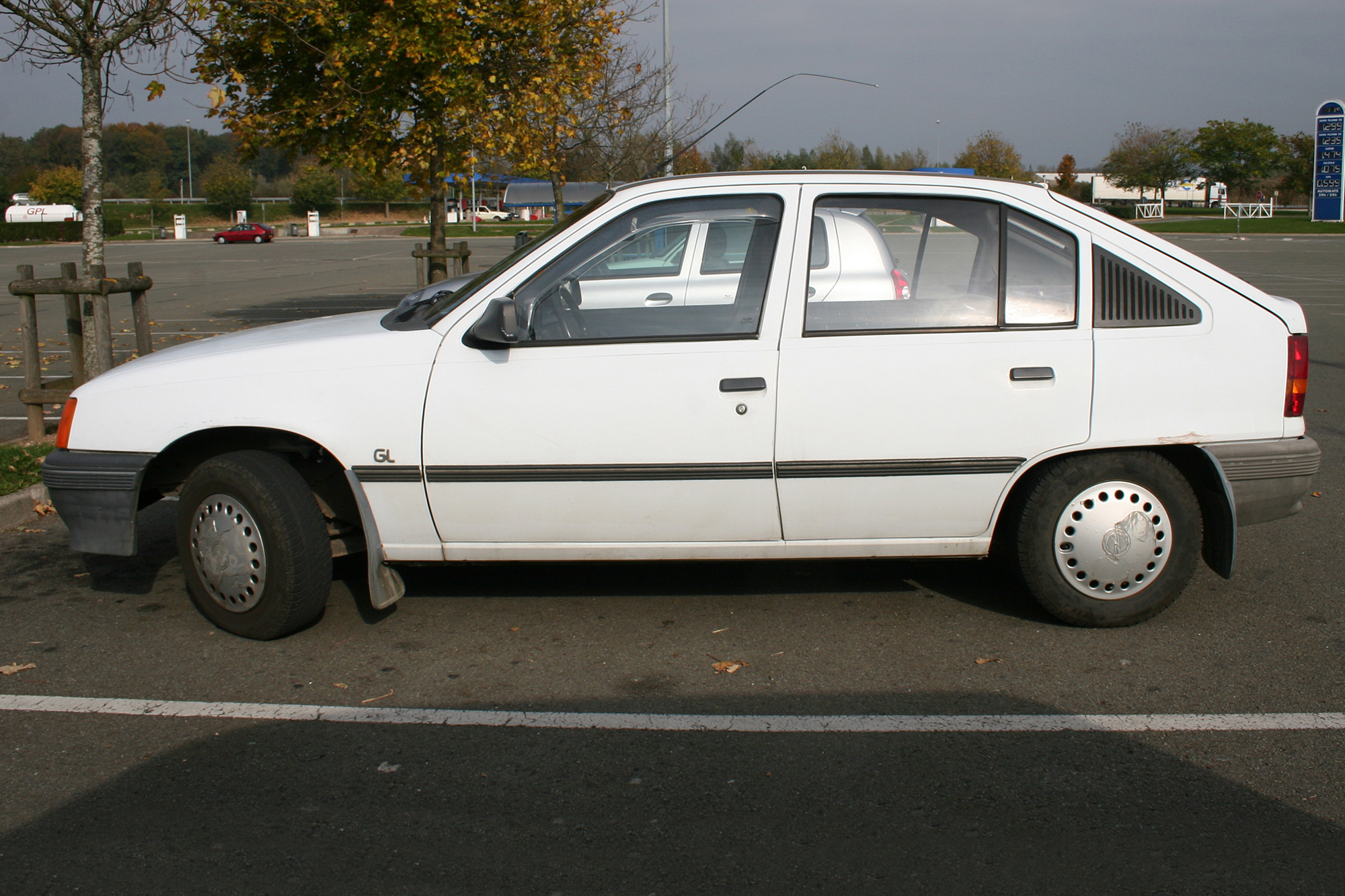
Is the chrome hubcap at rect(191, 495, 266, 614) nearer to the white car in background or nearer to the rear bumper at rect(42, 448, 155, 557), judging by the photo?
the rear bumper at rect(42, 448, 155, 557)

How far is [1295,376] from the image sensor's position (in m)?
4.36

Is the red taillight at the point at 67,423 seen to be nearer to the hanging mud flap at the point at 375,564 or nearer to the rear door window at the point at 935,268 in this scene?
the hanging mud flap at the point at 375,564

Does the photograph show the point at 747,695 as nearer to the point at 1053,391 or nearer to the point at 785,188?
the point at 1053,391

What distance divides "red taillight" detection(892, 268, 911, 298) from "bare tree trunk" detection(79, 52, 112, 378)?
6461 millimetres

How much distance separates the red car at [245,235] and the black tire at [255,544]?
57.5m

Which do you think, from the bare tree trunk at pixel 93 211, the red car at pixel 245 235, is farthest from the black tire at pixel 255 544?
the red car at pixel 245 235

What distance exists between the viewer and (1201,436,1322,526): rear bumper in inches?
171

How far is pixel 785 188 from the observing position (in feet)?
14.4

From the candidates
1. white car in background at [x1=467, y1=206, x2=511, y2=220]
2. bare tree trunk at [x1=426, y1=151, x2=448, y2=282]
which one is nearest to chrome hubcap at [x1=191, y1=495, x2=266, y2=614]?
bare tree trunk at [x1=426, y1=151, x2=448, y2=282]

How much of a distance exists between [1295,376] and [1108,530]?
94cm

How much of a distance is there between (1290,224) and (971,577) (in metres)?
56.2

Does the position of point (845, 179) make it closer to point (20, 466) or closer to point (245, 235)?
point (20, 466)

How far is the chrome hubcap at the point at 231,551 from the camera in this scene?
4410 mm

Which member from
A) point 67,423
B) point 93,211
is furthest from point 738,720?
point 93,211
